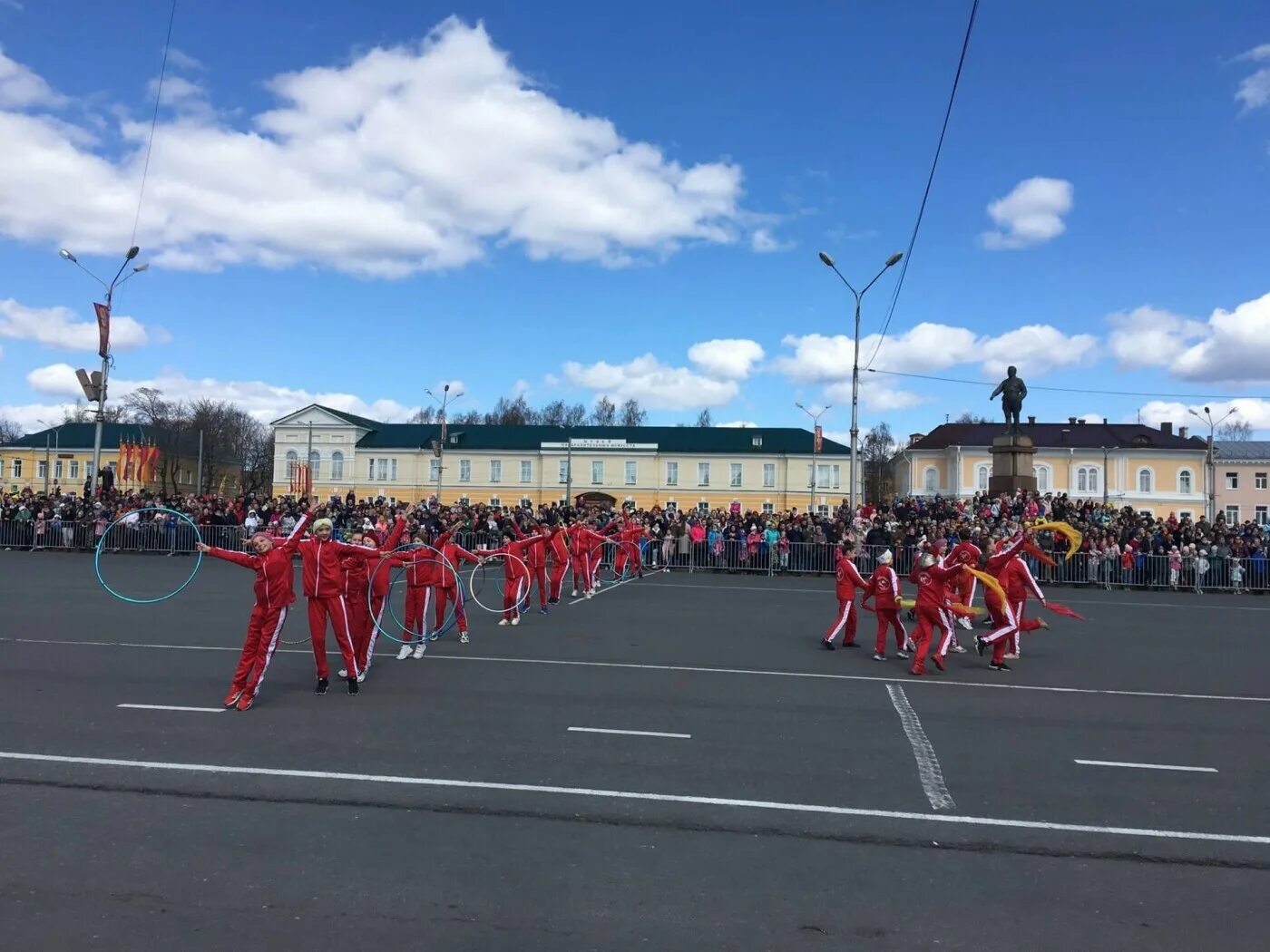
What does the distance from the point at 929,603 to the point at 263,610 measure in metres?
7.93

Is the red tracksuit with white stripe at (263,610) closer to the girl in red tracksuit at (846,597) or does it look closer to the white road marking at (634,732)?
the white road marking at (634,732)

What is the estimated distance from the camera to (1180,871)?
5.50 metres

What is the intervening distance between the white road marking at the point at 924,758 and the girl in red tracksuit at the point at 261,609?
6030 millimetres

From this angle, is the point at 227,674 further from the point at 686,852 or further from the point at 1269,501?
the point at 1269,501

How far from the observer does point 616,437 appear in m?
86.5

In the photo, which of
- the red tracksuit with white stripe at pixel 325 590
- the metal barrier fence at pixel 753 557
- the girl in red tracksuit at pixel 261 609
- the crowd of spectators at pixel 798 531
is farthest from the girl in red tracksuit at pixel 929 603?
the metal barrier fence at pixel 753 557

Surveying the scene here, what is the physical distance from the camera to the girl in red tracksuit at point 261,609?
9.35 m

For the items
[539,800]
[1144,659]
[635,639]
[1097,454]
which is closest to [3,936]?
[539,800]

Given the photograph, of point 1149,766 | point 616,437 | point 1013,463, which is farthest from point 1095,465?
point 1149,766

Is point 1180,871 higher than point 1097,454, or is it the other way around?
point 1097,454

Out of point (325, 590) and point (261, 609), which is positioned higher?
point (325, 590)

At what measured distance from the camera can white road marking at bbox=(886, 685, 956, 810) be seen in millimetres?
6801

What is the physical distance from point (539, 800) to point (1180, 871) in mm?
3896

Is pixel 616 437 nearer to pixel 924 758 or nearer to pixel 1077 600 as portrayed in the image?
pixel 1077 600
